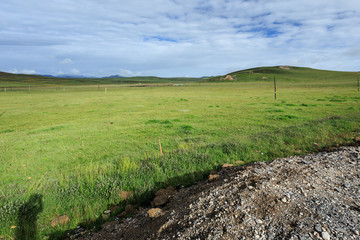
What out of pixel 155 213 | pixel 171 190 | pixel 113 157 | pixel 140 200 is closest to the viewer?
pixel 155 213

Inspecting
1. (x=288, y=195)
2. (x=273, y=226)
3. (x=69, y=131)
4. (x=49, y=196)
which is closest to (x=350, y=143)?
(x=288, y=195)

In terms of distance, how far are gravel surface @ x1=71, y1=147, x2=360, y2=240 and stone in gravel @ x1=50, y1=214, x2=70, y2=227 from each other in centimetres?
51

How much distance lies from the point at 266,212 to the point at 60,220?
175 inches

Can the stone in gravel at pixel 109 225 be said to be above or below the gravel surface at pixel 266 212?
below

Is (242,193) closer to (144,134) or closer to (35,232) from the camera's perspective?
(35,232)

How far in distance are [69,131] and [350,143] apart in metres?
14.7

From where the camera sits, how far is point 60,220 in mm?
5051

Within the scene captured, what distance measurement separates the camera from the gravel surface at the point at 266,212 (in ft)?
10.6

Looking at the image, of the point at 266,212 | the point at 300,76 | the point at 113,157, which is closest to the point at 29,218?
the point at 113,157

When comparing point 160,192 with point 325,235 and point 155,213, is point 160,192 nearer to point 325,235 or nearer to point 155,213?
point 155,213

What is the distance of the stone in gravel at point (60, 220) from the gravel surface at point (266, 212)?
20.0 inches

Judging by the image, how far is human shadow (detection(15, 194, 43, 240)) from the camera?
4.64 m

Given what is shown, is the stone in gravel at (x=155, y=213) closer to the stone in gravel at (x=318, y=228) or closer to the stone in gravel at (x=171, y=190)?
the stone in gravel at (x=171, y=190)

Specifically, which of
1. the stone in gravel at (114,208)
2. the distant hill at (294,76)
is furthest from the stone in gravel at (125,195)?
the distant hill at (294,76)
